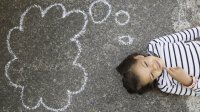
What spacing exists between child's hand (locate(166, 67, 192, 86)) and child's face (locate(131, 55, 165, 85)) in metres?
0.05

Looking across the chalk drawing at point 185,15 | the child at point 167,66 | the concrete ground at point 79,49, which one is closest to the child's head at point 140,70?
the child at point 167,66

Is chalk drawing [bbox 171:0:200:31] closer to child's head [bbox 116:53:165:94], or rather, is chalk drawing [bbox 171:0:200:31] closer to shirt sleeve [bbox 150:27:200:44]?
shirt sleeve [bbox 150:27:200:44]

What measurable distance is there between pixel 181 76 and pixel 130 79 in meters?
0.19

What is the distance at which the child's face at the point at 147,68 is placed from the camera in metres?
1.44

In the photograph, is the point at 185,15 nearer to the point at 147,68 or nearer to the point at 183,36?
the point at 183,36

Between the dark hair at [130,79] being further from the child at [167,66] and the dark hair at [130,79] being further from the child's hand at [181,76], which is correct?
the child's hand at [181,76]

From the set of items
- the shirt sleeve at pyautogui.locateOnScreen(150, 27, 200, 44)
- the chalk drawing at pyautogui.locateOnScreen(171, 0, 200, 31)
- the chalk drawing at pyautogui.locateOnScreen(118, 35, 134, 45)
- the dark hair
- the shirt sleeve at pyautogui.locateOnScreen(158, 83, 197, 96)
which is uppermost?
the chalk drawing at pyautogui.locateOnScreen(171, 0, 200, 31)

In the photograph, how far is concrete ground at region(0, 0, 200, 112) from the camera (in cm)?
159

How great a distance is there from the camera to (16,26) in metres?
1.68

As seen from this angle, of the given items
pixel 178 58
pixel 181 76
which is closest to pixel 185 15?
pixel 178 58

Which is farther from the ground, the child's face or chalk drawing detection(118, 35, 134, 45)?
chalk drawing detection(118, 35, 134, 45)

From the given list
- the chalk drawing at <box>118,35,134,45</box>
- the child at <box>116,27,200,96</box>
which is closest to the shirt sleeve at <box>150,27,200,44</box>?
the child at <box>116,27,200,96</box>

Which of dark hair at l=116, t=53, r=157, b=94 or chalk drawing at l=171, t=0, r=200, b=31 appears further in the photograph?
chalk drawing at l=171, t=0, r=200, b=31

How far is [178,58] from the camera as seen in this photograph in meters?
1.53
